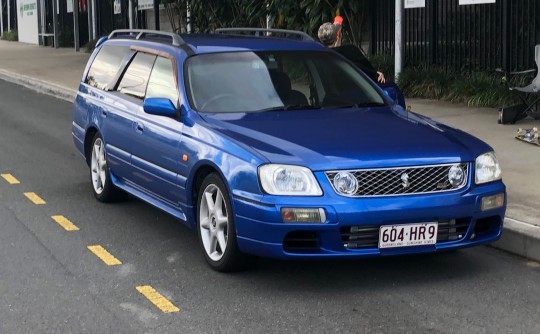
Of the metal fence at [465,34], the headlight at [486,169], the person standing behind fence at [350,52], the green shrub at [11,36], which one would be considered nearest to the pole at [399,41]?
the metal fence at [465,34]

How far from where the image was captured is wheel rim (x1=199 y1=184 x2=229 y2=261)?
Result: 6348 mm

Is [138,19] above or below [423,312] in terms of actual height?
above

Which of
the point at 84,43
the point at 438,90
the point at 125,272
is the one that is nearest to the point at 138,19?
the point at 84,43

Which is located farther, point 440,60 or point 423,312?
point 440,60

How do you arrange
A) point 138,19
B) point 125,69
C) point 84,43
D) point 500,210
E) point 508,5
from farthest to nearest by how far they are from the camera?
1. point 84,43
2. point 138,19
3. point 508,5
4. point 125,69
5. point 500,210

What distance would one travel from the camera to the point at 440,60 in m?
15.7

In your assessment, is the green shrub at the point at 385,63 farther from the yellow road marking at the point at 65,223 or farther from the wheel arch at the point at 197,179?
the wheel arch at the point at 197,179

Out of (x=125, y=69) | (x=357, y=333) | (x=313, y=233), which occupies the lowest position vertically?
(x=357, y=333)

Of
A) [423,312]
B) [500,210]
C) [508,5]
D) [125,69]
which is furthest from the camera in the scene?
[508,5]

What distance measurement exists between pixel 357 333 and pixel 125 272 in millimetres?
1991

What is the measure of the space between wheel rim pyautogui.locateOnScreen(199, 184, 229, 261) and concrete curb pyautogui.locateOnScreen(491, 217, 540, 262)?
2.22m

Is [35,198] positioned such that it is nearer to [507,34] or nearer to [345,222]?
[345,222]

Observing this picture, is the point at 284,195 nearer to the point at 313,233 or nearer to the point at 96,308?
the point at 313,233

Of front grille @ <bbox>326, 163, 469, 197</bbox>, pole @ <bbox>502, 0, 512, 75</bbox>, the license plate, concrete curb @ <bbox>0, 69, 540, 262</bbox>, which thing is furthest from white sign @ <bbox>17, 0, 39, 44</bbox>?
the license plate
